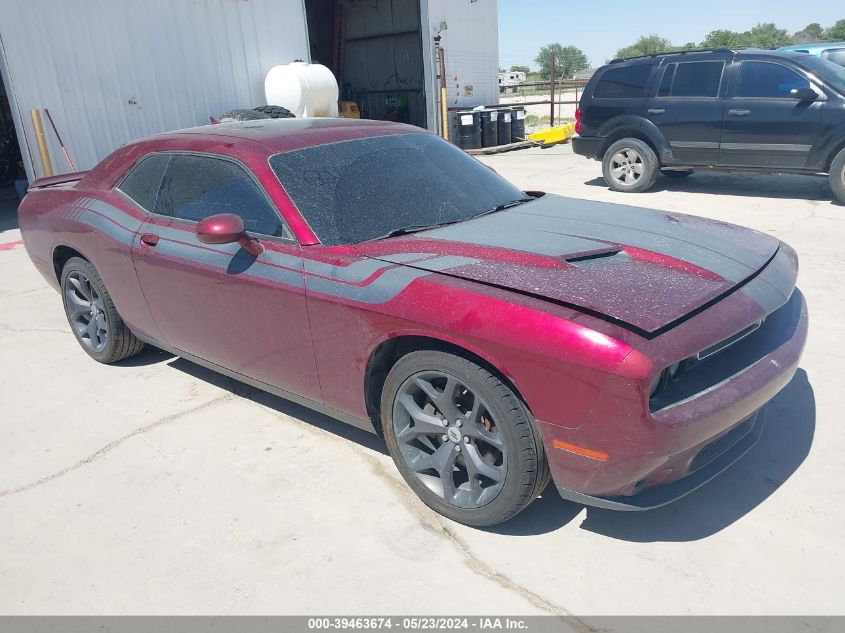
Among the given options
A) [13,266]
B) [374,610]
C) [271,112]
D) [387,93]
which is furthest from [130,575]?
[387,93]

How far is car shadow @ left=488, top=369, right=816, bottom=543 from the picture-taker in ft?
8.79

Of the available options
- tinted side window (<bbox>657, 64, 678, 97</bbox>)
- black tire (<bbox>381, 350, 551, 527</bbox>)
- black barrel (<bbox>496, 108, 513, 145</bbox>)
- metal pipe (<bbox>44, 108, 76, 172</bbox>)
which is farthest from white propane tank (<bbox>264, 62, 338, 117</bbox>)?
black tire (<bbox>381, 350, 551, 527</bbox>)

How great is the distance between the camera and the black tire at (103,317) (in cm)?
434

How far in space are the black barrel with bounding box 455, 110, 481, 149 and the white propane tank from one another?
12.3 ft

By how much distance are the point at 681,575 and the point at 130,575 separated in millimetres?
2090

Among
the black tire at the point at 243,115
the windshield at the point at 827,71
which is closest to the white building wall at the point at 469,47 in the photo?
the black tire at the point at 243,115

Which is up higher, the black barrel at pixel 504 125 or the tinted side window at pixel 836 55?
the tinted side window at pixel 836 55

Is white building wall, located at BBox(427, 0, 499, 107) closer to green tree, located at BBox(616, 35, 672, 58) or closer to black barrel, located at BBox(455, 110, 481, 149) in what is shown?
black barrel, located at BBox(455, 110, 481, 149)

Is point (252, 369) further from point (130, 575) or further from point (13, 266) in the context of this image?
point (13, 266)

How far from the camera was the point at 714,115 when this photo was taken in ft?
28.5

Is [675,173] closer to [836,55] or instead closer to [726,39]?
[836,55]

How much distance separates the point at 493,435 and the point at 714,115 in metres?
7.75

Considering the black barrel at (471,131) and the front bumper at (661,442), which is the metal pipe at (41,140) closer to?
the black barrel at (471,131)

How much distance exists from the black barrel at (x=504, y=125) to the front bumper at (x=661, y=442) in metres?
15.0
